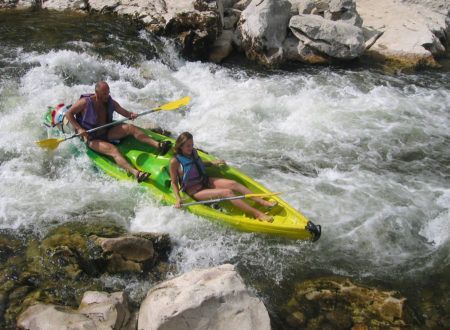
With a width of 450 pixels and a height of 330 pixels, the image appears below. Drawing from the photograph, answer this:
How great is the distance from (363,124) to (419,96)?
189 centimetres

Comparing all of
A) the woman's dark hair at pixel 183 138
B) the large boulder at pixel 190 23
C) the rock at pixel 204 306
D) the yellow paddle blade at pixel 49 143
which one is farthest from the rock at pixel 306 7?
the rock at pixel 204 306

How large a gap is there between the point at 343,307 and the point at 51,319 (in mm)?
2615

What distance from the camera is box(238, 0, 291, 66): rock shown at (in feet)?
32.4

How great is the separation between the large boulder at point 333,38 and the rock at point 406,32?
810mm

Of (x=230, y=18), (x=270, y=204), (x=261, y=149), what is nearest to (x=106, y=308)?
(x=270, y=204)

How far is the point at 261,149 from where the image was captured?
23.5ft

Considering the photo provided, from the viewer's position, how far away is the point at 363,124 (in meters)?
7.95

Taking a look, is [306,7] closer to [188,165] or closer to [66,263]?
[188,165]

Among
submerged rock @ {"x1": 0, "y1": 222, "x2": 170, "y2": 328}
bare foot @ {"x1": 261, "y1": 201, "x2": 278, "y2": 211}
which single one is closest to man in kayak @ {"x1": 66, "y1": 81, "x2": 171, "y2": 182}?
submerged rock @ {"x1": 0, "y1": 222, "x2": 170, "y2": 328}

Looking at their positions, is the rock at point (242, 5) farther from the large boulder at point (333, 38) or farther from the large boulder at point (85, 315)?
the large boulder at point (85, 315)

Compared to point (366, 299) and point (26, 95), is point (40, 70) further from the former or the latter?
point (366, 299)

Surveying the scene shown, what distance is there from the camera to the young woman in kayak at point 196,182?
17.0 feet

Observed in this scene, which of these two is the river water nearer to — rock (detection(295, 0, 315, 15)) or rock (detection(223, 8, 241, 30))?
rock (detection(223, 8, 241, 30))

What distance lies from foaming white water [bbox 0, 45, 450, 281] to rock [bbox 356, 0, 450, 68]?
3.42 ft
